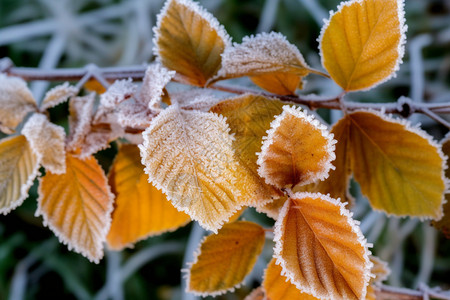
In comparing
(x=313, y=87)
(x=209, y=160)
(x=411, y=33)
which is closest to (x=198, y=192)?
(x=209, y=160)

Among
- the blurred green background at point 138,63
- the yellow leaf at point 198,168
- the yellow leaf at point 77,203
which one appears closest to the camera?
the yellow leaf at point 198,168

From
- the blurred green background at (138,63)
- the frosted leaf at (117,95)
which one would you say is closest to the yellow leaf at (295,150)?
the frosted leaf at (117,95)

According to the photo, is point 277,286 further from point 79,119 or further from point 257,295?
point 79,119

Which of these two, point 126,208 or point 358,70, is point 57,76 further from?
point 358,70

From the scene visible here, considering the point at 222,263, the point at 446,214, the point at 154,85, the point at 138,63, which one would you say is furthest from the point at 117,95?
the point at 138,63

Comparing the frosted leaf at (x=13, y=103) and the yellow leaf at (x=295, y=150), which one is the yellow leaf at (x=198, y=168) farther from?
the frosted leaf at (x=13, y=103)

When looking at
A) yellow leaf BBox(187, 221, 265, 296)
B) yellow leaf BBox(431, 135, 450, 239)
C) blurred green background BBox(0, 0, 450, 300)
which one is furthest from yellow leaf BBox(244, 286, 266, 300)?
A: blurred green background BBox(0, 0, 450, 300)
